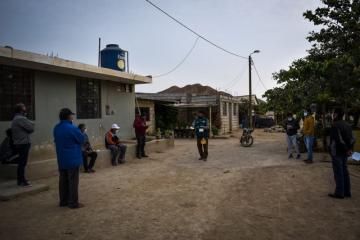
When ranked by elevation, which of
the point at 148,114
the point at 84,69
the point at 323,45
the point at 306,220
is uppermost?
the point at 323,45

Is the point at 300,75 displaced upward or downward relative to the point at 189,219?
upward

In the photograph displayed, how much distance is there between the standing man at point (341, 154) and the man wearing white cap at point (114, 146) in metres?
6.40

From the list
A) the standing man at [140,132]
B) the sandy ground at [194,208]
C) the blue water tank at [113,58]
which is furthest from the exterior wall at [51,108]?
the sandy ground at [194,208]

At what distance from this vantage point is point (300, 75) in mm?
12453

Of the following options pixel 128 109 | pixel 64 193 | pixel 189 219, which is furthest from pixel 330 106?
pixel 64 193

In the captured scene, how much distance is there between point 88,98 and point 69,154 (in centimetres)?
683

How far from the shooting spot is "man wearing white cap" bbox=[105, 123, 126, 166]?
10.3 m

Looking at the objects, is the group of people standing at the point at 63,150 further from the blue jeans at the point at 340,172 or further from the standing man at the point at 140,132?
the blue jeans at the point at 340,172

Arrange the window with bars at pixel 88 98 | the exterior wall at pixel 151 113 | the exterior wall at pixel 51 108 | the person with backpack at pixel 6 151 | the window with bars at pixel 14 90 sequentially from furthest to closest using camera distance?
Answer: the exterior wall at pixel 151 113 → the window with bars at pixel 88 98 → the exterior wall at pixel 51 108 → the window with bars at pixel 14 90 → the person with backpack at pixel 6 151

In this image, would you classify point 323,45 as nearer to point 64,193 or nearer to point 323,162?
point 323,162

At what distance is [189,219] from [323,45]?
1139cm

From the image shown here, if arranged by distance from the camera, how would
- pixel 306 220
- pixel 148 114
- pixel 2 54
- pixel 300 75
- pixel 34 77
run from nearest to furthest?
1. pixel 306 220
2. pixel 2 54
3. pixel 34 77
4. pixel 300 75
5. pixel 148 114

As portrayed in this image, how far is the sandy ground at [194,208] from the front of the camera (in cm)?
459

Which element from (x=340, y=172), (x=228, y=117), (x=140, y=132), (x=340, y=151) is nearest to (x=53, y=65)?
(x=140, y=132)
